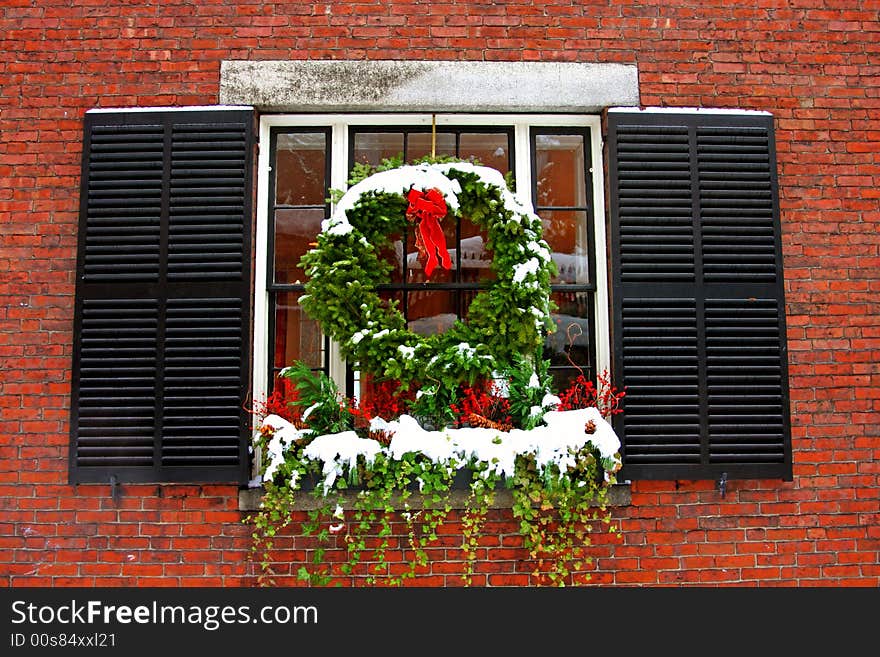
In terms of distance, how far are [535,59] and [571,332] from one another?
5.47ft

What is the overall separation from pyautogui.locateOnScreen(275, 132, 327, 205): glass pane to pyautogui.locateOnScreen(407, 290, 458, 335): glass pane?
2.79 feet

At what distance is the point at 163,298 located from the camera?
14.5 feet

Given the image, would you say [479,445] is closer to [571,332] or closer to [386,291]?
[571,332]

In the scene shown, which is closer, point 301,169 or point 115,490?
point 115,490

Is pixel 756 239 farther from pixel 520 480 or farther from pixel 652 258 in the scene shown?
pixel 520 480

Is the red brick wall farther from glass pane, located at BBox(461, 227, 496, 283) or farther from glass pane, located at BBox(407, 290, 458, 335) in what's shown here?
glass pane, located at BBox(407, 290, 458, 335)

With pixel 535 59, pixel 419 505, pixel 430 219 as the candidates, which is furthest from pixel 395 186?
pixel 419 505

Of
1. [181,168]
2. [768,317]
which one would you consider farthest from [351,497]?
[768,317]

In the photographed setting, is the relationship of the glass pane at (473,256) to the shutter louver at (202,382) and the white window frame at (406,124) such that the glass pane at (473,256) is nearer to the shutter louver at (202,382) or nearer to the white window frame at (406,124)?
the white window frame at (406,124)

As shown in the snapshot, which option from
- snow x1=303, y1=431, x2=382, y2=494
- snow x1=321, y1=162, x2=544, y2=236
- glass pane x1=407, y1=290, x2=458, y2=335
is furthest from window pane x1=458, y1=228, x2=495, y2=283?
snow x1=303, y1=431, x2=382, y2=494

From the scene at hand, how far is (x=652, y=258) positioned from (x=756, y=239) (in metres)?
0.62

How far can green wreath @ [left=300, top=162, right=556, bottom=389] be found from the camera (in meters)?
4.23

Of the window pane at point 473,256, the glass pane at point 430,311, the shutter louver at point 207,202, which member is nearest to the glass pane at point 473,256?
the window pane at point 473,256

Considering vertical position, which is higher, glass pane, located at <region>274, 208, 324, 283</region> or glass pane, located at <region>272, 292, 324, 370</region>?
glass pane, located at <region>274, 208, 324, 283</region>
